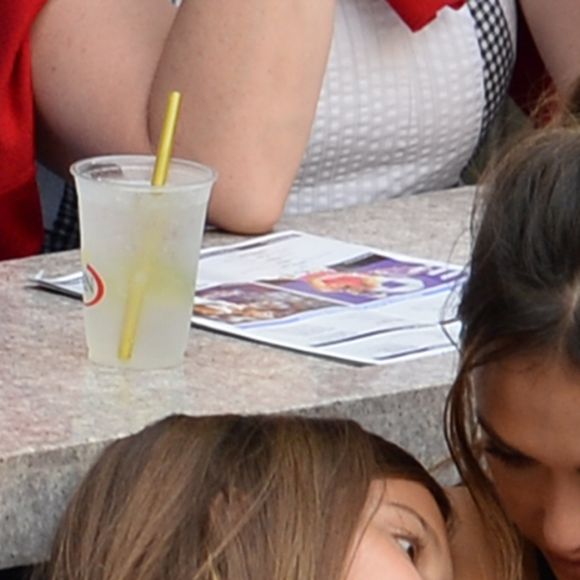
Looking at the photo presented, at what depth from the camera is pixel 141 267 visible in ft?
4.35

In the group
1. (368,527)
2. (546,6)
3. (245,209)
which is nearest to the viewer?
(368,527)

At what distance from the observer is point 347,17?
1932 mm

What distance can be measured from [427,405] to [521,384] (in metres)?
0.11

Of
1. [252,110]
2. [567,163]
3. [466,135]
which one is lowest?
[466,135]

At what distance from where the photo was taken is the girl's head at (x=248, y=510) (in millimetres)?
1077

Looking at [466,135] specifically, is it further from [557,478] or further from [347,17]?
[557,478]

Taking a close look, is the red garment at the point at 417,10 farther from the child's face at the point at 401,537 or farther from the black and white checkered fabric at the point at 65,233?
the child's face at the point at 401,537

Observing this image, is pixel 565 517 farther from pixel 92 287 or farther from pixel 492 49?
pixel 492 49

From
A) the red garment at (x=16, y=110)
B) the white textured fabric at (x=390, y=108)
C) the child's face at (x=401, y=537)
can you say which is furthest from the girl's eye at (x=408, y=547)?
the white textured fabric at (x=390, y=108)

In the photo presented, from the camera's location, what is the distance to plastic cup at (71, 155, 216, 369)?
1325 mm

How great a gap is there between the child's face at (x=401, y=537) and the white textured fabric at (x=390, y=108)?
81 centimetres

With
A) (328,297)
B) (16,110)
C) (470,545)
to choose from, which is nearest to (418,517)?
(470,545)

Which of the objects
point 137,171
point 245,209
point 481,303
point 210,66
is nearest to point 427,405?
point 481,303

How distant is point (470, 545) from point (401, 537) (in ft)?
0.49
